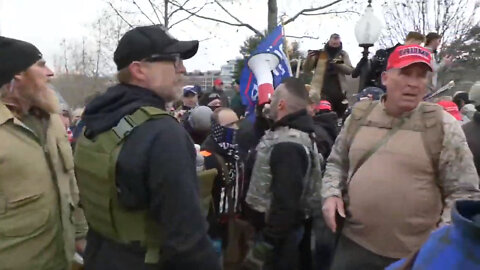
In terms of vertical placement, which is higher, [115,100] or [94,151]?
[115,100]

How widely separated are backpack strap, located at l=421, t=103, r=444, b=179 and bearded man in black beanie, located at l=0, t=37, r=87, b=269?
6.41 ft

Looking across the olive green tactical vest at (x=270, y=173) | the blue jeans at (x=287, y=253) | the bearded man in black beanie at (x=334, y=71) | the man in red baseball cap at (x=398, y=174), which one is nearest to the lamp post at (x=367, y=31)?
the bearded man in black beanie at (x=334, y=71)

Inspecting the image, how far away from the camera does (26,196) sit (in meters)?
2.97

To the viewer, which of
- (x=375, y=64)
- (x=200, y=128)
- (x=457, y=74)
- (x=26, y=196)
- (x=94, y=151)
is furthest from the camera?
(x=457, y=74)

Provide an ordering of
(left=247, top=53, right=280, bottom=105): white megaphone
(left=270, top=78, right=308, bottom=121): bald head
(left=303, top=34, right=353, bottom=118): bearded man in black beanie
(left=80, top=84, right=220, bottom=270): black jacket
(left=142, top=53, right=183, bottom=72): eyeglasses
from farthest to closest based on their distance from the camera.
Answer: (left=303, top=34, right=353, bottom=118): bearded man in black beanie < (left=247, top=53, right=280, bottom=105): white megaphone < (left=270, top=78, right=308, bottom=121): bald head < (left=142, top=53, right=183, bottom=72): eyeglasses < (left=80, top=84, right=220, bottom=270): black jacket

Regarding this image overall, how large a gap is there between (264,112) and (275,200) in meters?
1.28

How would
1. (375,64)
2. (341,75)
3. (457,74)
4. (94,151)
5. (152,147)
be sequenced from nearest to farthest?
(152,147), (94,151), (375,64), (341,75), (457,74)

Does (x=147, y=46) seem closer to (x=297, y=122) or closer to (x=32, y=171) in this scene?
(x=32, y=171)

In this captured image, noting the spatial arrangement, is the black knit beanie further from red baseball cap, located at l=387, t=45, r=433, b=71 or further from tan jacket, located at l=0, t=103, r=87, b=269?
red baseball cap, located at l=387, t=45, r=433, b=71

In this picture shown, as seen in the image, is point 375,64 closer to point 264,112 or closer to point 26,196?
point 264,112

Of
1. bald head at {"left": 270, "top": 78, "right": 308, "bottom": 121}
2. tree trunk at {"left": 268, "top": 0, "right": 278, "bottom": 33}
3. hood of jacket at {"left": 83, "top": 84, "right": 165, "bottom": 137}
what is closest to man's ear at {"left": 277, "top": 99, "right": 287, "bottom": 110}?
bald head at {"left": 270, "top": 78, "right": 308, "bottom": 121}

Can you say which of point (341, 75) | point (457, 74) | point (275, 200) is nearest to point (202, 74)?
point (457, 74)

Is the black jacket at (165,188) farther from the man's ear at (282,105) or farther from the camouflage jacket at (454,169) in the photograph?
the man's ear at (282,105)

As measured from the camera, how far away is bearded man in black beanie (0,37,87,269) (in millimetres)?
2947
